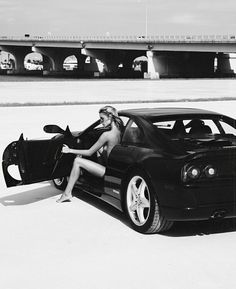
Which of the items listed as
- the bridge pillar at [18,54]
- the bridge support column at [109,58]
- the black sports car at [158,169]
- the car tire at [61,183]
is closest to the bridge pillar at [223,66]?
the bridge support column at [109,58]

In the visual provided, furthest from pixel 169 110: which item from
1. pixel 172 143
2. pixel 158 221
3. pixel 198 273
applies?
pixel 198 273

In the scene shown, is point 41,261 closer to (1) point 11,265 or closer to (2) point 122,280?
(1) point 11,265

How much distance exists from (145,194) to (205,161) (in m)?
0.74

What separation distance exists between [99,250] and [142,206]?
2.13 feet

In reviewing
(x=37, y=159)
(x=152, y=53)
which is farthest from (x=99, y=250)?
(x=152, y=53)

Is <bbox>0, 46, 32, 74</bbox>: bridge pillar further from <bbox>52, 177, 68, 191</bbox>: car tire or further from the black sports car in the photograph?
the black sports car

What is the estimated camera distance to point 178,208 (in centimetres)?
493

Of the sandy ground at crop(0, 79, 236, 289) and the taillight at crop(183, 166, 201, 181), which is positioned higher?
the taillight at crop(183, 166, 201, 181)

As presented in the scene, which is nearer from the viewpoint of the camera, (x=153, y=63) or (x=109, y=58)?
(x=153, y=63)

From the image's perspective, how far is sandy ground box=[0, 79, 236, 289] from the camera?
13.8ft

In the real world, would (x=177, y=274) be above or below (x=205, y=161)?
below

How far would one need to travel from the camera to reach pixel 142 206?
5391 millimetres

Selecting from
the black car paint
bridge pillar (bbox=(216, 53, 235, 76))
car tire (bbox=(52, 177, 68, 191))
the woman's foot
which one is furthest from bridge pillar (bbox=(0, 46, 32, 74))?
the black car paint

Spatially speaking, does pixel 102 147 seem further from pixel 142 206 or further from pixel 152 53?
pixel 152 53
